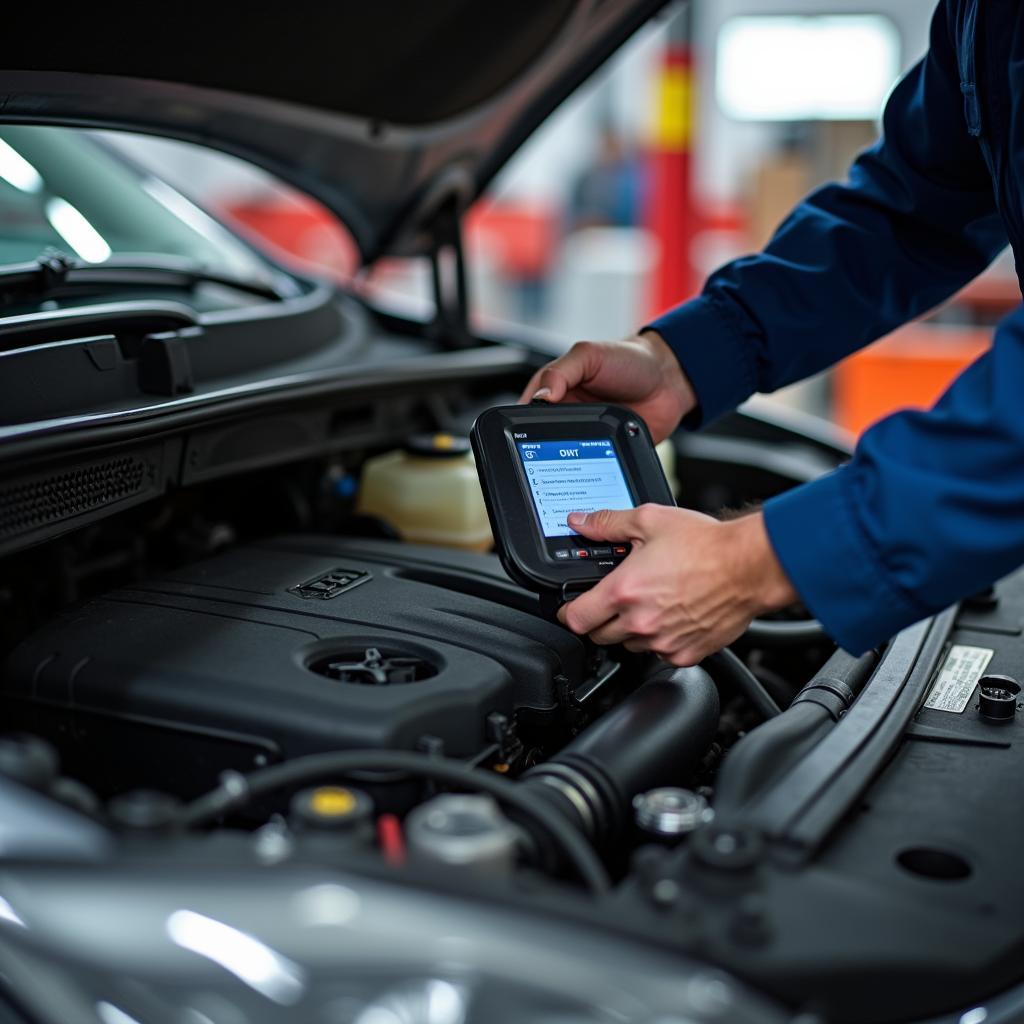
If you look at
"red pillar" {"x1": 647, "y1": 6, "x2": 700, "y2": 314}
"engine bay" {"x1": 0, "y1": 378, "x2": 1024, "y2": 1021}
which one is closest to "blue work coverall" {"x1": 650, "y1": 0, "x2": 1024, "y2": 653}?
"engine bay" {"x1": 0, "y1": 378, "x2": 1024, "y2": 1021}

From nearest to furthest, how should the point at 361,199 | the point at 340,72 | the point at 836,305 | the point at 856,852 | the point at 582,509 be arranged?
the point at 856,852, the point at 582,509, the point at 836,305, the point at 340,72, the point at 361,199

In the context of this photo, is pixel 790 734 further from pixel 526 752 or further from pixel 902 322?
pixel 902 322

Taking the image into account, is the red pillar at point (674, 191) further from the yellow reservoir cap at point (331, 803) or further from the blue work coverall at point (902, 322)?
the yellow reservoir cap at point (331, 803)

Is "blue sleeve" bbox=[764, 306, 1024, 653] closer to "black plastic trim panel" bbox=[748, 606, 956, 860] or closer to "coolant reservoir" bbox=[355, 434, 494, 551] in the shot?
"black plastic trim panel" bbox=[748, 606, 956, 860]

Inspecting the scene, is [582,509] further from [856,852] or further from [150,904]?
[150,904]

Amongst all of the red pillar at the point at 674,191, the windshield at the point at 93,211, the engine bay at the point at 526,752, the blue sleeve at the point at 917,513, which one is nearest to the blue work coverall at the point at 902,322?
the blue sleeve at the point at 917,513

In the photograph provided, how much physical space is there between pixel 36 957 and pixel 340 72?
1176 mm

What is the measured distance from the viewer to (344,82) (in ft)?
5.07

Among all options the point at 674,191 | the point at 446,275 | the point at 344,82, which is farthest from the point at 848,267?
the point at 674,191

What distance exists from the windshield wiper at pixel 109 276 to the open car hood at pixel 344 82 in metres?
0.17

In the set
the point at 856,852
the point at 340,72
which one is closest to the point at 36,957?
the point at 856,852

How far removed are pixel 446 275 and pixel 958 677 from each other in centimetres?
116

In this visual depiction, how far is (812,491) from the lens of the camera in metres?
0.93

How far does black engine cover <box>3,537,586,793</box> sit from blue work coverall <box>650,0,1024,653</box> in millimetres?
280
